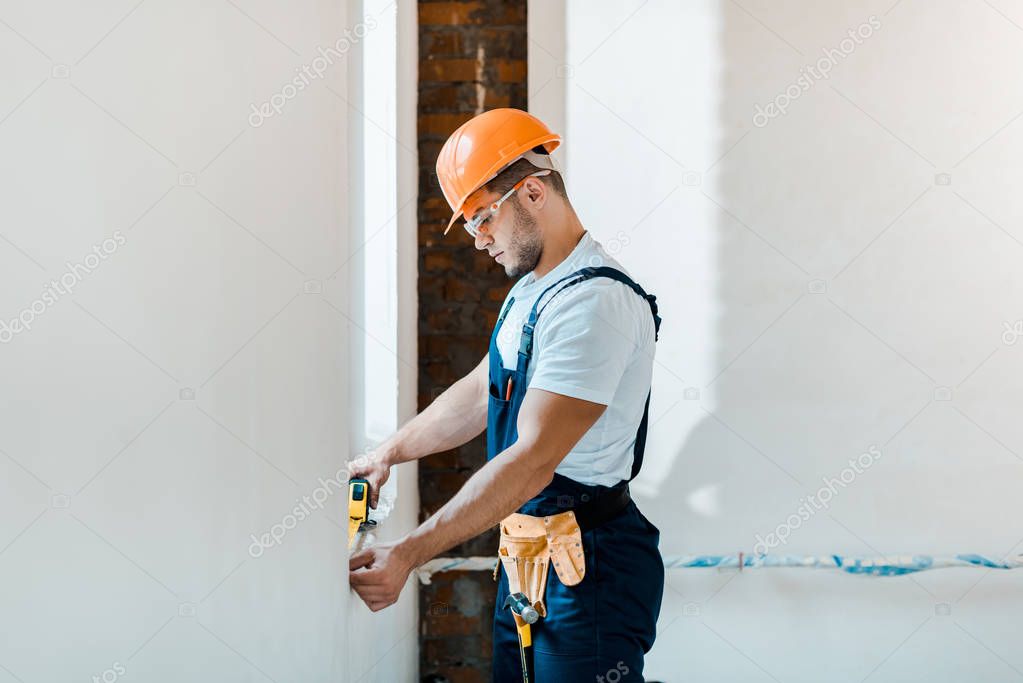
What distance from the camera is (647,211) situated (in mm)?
2836

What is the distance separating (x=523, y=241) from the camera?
69.3 inches

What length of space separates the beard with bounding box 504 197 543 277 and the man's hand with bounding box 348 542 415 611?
55 centimetres

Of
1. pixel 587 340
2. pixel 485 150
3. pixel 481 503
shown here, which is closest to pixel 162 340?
pixel 481 503

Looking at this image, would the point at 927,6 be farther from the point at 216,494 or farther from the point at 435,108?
the point at 216,494

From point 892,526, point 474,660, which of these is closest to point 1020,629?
point 892,526

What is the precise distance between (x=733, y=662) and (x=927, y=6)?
81.0 inches

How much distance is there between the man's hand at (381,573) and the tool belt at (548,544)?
Answer: 0.73 ft

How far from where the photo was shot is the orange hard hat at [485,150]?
1.73 m

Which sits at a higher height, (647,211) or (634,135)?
(634,135)

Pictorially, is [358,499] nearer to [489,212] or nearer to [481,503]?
[481,503]

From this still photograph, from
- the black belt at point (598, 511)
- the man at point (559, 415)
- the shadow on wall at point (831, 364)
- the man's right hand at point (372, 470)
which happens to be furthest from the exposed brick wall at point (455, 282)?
the black belt at point (598, 511)

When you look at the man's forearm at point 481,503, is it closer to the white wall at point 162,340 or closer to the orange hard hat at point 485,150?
the white wall at point 162,340

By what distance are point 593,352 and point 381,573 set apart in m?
0.53

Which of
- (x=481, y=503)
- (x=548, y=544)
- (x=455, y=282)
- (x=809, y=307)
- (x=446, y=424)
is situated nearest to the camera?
(x=481, y=503)
